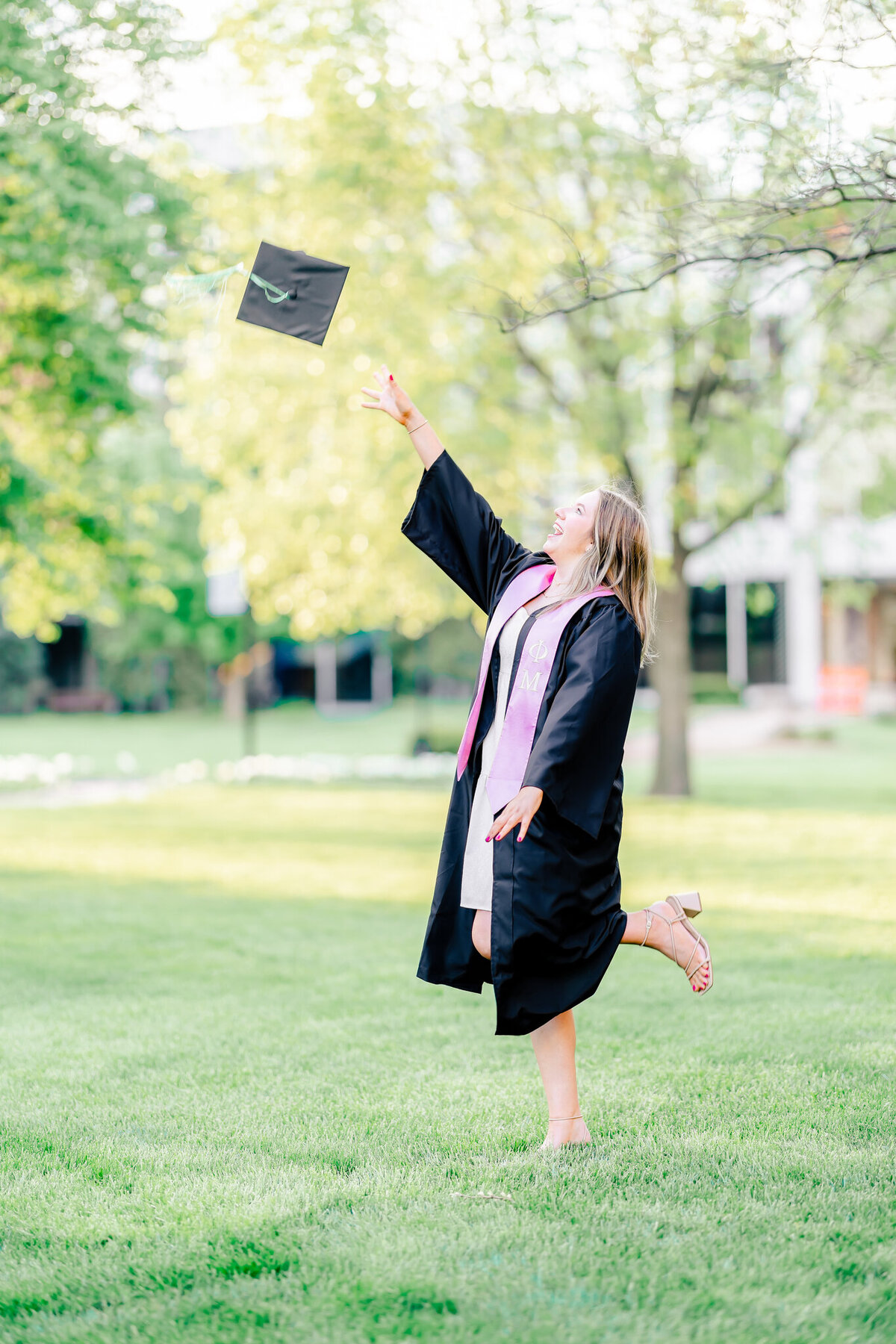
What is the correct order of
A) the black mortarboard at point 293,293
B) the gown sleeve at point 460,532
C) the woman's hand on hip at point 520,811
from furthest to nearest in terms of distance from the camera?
1. the black mortarboard at point 293,293
2. the gown sleeve at point 460,532
3. the woman's hand on hip at point 520,811

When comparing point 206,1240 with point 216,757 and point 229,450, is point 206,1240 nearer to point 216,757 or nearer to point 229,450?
point 229,450

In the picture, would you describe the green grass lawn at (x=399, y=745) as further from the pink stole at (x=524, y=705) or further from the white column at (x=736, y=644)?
the pink stole at (x=524, y=705)

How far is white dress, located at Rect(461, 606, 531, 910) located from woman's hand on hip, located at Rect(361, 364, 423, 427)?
0.72m

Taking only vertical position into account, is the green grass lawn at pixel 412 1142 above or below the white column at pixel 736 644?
below

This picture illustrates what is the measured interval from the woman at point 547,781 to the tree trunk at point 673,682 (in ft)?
36.9

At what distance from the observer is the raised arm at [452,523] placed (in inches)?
169

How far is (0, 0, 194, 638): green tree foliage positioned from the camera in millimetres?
8281

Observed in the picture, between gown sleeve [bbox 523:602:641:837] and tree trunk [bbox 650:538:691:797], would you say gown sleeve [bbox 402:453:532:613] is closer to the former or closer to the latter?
gown sleeve [bbox 523:602:641:837]

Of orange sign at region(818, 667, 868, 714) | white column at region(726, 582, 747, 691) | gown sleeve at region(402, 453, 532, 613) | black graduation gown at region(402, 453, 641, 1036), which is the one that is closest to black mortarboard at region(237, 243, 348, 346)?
gown sleeve at region(402, 453, 532, 613)

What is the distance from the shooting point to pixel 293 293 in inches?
191

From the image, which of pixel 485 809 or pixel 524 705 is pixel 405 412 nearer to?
pixel 524 705

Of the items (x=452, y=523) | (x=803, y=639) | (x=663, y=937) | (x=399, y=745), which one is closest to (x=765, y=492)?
(x=452, y=523)

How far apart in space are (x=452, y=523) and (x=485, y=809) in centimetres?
96

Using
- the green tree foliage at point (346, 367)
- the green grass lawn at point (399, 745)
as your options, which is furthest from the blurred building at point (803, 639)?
the green tree foliage at point (346, 367)
